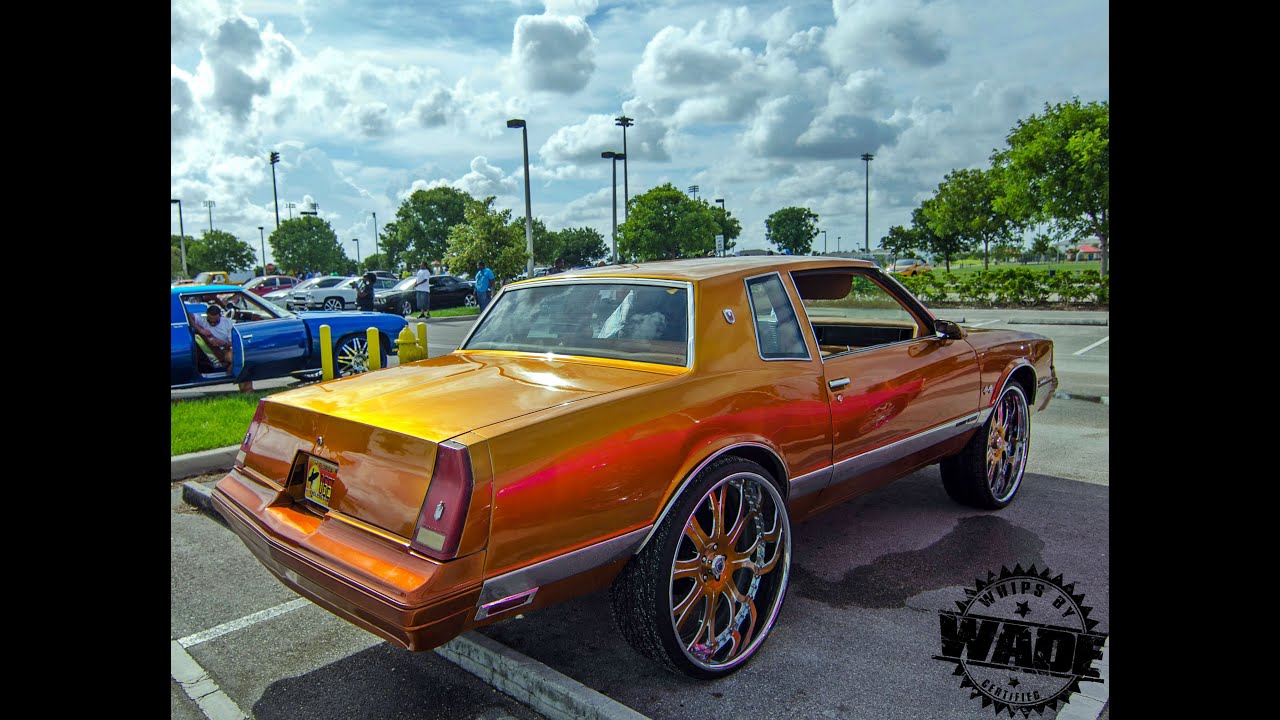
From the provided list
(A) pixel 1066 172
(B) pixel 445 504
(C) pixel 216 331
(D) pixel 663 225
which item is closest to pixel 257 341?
(C) pixel 216 331

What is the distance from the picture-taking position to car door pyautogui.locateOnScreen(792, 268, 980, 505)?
3633 millimetres

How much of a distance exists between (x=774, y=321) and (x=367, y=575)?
2.06 m

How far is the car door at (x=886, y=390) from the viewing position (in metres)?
3.63

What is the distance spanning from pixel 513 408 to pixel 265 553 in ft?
3.50

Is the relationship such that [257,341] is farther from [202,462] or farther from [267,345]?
[202,462]

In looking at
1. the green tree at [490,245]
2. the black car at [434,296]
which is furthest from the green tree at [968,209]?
the black car at [434,296]

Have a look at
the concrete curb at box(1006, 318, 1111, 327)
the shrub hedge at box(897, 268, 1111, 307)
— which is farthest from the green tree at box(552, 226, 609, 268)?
the concrete curb at box(1006, 318, 1111, 327)

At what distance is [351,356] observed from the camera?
32.9ft

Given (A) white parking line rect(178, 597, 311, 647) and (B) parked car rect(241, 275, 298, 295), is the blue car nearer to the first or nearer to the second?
(A) white parking line rect(178, 597, 311, 647)

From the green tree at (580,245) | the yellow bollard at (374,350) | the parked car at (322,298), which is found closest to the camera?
the yellow bollard at (374,350)

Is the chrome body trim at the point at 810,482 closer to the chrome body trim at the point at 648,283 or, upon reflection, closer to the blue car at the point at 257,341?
the chrome body trim at the point at 648,283

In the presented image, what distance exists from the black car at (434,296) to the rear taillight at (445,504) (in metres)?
26.2
